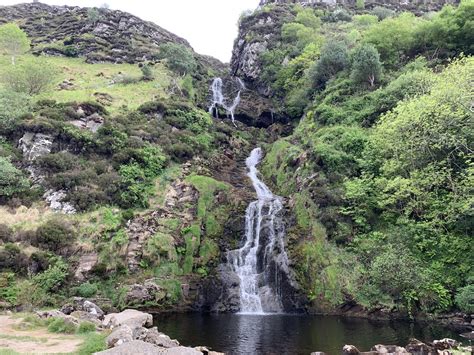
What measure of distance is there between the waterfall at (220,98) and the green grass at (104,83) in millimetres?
9344

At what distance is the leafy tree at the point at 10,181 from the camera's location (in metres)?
33.5

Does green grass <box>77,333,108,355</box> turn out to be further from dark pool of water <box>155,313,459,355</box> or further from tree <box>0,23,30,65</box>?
tree <box>0,23,30,65</box>

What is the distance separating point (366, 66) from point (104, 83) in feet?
146

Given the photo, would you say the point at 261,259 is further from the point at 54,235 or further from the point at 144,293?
the point at 54,235

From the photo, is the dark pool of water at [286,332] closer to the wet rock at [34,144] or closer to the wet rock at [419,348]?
the wet rock at [419,348]

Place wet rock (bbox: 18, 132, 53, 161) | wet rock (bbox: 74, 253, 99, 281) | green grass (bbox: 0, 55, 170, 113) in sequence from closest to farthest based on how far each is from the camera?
wet rock (bbox: 74, 253, 99, 281) < wet rock (bbox: 18, 132, 53, 161) < green grass (bbox: 0, 55, 170, 113)

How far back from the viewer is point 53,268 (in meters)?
28.0

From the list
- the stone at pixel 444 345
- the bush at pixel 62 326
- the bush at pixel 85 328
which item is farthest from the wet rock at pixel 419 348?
the bush at pixel 62 326

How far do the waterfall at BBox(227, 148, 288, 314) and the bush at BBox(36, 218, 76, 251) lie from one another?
13.9 m

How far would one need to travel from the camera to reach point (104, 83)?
65.1 meters

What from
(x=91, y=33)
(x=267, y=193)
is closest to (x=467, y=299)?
(x=267, y=193)

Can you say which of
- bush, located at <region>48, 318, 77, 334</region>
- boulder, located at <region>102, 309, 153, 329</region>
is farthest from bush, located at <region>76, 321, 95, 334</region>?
boulder, located at <region>102, 309, 153, 329</region>

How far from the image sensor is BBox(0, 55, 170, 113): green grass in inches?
2165

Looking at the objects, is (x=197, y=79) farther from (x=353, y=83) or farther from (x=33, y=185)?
(x=33, y=185)
